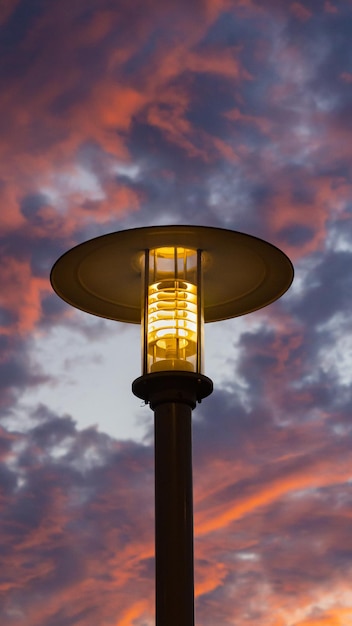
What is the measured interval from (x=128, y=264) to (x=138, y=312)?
70.7 inches

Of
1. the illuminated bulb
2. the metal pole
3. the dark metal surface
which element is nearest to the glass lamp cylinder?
the illuminated bulb

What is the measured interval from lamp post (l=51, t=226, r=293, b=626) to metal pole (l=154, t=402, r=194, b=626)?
→ 0.01 meters

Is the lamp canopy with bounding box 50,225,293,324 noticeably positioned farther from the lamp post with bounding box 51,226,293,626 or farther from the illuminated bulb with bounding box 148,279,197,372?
the illuminated bulb with bounding box 148,279,197,372

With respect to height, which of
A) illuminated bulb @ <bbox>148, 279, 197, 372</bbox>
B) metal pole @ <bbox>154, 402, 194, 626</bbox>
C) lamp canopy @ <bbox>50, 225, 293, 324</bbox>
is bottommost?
metal pole @ <bbox>154, 402, 194, 626</bbox>

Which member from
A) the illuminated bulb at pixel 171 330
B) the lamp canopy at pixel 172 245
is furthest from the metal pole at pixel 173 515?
the lamp canopy at pixel 172 245

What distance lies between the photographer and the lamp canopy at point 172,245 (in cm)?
1764

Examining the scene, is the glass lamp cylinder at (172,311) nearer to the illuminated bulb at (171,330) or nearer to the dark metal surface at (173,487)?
the illuminated bulb at (171,330)

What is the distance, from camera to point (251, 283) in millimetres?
19172

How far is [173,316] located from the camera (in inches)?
700

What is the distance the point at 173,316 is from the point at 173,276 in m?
0.74

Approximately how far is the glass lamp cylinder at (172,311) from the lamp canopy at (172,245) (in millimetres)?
270

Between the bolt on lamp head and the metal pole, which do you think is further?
the bolt on lamp head

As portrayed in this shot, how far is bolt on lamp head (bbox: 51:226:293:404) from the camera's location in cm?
1762

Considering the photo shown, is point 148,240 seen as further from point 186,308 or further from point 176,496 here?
point 176,496
